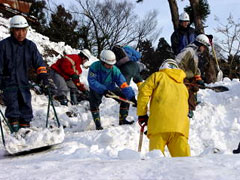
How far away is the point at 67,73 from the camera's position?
26.8ft

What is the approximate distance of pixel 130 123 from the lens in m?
6.57

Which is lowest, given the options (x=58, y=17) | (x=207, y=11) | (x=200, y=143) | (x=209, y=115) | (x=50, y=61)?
(x=200, y=143)

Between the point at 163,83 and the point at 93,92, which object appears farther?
the point at 93,92

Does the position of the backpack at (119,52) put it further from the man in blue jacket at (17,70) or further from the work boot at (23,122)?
the work boot at (23,122)

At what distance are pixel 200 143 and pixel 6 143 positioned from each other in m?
3.50

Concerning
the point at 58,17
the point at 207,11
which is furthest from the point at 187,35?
the point at 58,17

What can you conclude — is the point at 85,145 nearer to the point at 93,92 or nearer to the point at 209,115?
the point at 93,92

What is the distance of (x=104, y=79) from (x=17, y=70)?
70.2 inches

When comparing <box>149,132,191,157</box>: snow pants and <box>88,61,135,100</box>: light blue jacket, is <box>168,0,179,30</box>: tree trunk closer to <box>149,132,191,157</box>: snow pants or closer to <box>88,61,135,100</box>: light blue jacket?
<box>88,61,135,100</box>: light blue jacket

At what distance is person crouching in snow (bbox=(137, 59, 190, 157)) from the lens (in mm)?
3797

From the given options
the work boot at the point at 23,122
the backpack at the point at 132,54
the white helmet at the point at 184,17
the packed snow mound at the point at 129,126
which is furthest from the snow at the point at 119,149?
the white helmet at the point at 184,17

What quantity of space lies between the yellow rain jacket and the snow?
0.38 m

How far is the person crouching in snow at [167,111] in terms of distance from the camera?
380cm

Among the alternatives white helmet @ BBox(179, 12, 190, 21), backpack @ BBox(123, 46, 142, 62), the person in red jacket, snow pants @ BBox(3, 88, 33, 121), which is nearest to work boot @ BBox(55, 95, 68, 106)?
the person in red jacket
